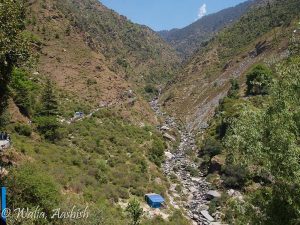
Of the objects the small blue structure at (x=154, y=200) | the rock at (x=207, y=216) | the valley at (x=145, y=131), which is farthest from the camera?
the rock at (x=207, y=216)

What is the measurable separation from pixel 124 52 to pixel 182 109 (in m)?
63.5

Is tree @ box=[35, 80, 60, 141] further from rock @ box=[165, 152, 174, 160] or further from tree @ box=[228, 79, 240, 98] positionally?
tree @ box=[228, 79, 240, 98]

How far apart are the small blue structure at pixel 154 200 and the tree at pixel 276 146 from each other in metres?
19.1

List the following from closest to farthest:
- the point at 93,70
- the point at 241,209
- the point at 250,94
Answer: the point at 241,209 < the point at 250,94 < the point at 93,70

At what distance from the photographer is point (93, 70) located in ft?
265

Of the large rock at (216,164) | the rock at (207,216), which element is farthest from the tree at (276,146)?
the large rock at (216,164)

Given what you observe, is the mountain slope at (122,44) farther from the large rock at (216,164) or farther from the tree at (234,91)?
the large rock at (216,164)

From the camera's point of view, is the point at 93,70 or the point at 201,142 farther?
the point at 93,70

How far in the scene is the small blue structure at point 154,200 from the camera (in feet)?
121

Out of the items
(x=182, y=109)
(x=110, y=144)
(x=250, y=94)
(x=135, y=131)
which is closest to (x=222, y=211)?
(x=110, y=144)

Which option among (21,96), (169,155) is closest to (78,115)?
(21,96)

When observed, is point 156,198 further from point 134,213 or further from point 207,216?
point 134,213

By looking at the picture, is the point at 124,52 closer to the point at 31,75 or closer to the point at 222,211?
the point at 31,75

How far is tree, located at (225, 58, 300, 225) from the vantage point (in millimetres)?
15852
